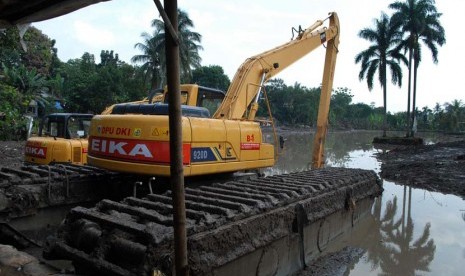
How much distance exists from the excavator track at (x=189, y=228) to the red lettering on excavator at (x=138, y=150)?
23.3 inches

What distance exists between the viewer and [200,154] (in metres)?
5.93

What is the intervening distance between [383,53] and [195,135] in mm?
37469

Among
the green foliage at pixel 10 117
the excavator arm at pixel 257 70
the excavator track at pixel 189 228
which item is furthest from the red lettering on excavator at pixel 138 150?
the green foliage at pixel 10 117

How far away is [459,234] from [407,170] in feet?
27.4

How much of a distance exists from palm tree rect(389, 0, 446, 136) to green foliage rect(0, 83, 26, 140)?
1186 inches

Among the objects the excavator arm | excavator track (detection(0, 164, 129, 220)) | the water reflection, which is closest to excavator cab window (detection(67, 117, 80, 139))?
excavator track (detection(0, 164, 129, 220))

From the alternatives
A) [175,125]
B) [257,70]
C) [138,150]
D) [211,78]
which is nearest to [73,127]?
[257,70]

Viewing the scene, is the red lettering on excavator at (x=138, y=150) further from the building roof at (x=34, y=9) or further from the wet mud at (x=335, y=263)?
the building roof at (x=34, y=9)

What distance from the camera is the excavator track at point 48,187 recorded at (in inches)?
222

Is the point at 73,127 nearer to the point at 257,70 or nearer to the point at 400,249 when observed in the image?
the point at 257,70

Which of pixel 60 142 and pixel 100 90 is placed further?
pixel 100 90

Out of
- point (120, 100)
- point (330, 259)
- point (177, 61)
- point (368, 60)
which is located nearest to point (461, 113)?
point (368, 60)

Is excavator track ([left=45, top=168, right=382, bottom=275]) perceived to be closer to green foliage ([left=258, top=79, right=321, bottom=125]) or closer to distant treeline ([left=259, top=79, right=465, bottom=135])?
distant treeline ([left=259, top=79, right=465, bottom=135])

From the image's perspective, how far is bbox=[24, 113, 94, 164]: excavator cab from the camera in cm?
862
